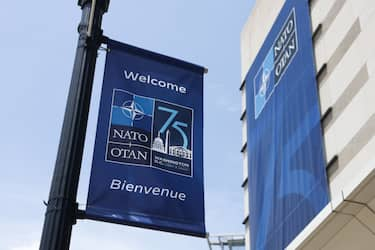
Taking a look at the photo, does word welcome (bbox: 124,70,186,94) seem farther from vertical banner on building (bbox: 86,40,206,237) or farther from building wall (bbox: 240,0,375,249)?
building wall (bbox: 240,0,375,249)

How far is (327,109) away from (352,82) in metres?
0.94

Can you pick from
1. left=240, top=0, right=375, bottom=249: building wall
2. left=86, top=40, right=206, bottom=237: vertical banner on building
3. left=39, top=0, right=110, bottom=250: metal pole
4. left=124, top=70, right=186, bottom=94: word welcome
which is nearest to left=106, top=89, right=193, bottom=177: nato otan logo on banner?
left=86, top=40, right=206, bottom=237: vertical banner on building

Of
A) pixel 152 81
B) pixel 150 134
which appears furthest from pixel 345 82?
pixel 150 134

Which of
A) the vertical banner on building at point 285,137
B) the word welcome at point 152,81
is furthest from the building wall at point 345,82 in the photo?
the word welcome at point 152,81

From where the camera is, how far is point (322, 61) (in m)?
12.2

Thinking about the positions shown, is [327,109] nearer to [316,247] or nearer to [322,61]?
[322,61]

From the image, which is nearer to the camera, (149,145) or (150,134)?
(149,145)

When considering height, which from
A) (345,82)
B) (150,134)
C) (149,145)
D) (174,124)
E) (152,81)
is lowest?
(149,145)

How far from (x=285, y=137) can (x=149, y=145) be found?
6764 mm

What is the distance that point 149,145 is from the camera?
6.96m

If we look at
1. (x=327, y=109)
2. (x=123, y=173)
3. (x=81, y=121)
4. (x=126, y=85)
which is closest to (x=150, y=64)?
(x=126, y=85)

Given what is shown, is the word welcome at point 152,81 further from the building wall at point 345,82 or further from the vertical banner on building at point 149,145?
the building wall at point 345,82

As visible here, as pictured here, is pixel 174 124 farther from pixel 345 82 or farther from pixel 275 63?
pixel 275 63

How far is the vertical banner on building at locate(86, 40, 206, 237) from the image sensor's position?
636 centimetres
